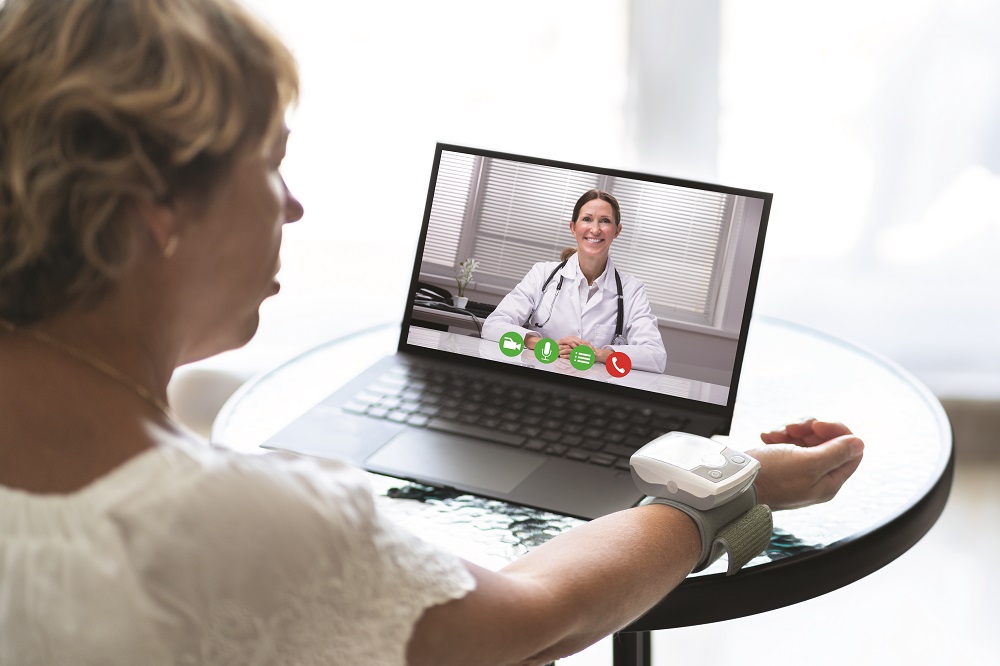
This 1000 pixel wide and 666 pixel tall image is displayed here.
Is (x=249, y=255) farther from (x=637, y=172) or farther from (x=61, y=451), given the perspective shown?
(x=637, y=172)

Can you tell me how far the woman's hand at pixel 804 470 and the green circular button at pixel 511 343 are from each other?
0.33 metres

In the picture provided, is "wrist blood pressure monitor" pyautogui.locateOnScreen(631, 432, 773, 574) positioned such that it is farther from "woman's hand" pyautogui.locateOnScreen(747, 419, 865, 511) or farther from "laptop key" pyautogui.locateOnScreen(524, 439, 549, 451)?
"laptop key" pyautogui.locateOnScreen(524, 439, 549, 451)

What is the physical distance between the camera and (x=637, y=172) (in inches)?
45.7

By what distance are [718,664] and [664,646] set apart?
96mm

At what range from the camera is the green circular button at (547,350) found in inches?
44.4

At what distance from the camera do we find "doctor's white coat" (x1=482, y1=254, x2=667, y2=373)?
3.61 feet

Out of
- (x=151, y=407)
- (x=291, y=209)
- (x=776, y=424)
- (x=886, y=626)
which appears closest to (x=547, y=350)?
(x=776, y=424)

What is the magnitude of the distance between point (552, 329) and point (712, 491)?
374 mm

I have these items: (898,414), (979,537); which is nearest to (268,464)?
(898,414)

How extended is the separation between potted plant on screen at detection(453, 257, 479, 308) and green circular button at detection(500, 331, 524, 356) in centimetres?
6

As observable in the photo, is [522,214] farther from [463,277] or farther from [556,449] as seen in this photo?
[556,449]

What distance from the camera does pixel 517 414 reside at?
3.55 feet

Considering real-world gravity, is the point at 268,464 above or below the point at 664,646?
above

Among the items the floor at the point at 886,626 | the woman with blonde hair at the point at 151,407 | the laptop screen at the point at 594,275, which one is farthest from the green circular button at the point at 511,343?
the floor at the point at 886,626
